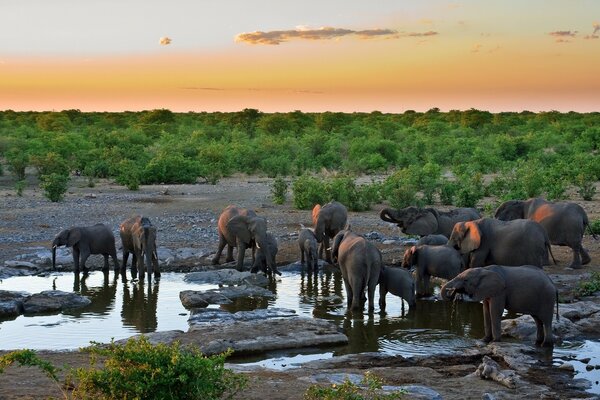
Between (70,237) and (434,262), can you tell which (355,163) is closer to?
(70,237)

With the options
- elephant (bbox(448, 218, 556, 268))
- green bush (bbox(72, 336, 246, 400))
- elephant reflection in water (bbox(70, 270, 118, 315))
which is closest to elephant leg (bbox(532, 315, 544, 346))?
elephant (bbox(448, 218, 556, 268))

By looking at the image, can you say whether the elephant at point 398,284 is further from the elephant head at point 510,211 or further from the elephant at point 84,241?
the elephant at point 84,241

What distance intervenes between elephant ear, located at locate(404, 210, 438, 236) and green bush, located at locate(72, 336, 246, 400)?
11471mm

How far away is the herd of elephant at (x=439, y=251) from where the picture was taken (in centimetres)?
1150

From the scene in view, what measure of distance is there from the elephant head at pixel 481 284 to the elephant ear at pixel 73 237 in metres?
9.02

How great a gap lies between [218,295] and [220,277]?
1948 millimetres

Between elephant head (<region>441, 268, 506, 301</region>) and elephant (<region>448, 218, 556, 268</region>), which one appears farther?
elephant (<region>448, 218, 556, 268</region>)

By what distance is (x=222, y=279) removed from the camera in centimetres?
1678

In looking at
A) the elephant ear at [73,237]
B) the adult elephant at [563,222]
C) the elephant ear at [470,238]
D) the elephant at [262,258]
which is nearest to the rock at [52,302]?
the elephant ear at [73,237]

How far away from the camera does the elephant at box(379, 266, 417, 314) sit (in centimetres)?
1412

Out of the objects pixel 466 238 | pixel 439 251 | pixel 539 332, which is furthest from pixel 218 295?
pixel 539 332

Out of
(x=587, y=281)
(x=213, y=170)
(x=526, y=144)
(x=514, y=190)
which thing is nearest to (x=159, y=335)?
(x=587, y=281)

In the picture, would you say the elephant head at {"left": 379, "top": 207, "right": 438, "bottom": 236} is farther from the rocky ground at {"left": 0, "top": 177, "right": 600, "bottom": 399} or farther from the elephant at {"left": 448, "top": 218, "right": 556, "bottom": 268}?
the elephant at {"left": 448, "top": 218, "right": 556, "bottom": 268}

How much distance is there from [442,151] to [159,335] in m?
36.5
